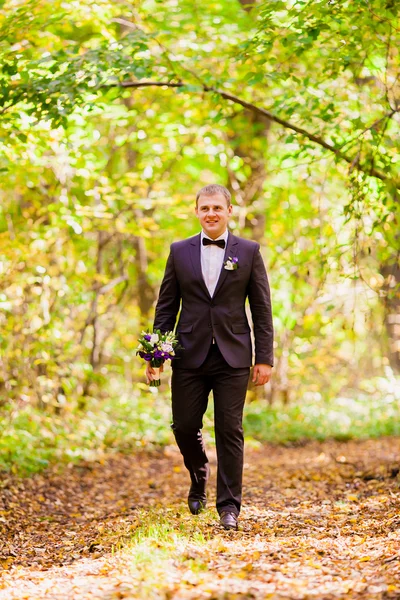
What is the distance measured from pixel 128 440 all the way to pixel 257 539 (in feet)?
15.0

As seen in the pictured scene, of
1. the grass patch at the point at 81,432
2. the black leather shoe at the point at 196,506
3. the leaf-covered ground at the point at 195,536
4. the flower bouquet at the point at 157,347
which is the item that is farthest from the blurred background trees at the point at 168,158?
the black leather shoe at the point at 196,506

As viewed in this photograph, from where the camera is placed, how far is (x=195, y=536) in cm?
401

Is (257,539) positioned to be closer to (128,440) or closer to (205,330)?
(205,330)

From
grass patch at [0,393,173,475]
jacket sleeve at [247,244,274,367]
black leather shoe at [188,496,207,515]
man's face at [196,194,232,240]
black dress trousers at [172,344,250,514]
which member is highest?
man's face at [196,194,232,240]

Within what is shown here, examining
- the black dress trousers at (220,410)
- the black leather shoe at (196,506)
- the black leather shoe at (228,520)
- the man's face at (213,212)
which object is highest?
the man's face at (213,212)

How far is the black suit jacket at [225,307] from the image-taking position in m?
4.56

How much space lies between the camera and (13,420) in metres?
7.61

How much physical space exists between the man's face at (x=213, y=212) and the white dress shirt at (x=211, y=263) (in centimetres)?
11

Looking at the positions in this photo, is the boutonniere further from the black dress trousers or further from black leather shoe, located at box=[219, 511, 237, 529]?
black leather shoe, located at box=[219, 511, 237, 529]

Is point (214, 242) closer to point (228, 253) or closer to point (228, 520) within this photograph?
point (228, 253)

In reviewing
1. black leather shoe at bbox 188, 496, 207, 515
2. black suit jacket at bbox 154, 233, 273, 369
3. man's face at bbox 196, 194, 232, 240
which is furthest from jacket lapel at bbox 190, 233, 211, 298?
black leather shoe at bbox 188, 496, 207, 515

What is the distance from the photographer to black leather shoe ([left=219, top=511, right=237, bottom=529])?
4395mm

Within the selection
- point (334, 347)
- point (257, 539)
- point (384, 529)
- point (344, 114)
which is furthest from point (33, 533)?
point (334, 347)

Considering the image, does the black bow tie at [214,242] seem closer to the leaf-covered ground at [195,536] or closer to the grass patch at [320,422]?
the leaf-covered ground at [195,536]
